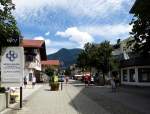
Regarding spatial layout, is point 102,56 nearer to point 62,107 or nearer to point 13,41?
point 62,107

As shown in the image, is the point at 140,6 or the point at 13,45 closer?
the point at 13,45

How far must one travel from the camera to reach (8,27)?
2295 centimetres

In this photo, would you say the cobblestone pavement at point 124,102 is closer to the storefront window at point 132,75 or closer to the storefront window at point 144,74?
the storefront window at point 144,74

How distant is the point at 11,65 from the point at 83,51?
82950 millimetres

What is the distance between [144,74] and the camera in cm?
6656

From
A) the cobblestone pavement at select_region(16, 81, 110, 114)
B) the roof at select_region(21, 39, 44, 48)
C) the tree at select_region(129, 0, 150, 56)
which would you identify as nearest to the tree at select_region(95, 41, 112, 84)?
the roof at select_region(21, 39, 44, 48)

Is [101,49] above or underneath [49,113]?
above

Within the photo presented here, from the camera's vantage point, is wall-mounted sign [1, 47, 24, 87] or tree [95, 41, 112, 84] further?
tree [95, 41, 112, 84]

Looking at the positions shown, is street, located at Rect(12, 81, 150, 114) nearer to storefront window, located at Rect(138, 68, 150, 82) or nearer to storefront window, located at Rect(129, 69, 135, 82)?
storefront window, located at Rect(138, 68, 150, 82)

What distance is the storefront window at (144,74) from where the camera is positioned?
2581 inches

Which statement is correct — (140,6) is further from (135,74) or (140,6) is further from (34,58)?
(34,58)

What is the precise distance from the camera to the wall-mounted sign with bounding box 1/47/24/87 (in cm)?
2423

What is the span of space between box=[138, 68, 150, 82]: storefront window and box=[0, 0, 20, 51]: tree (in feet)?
144

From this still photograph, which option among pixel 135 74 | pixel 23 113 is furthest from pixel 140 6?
pixel 135 74
